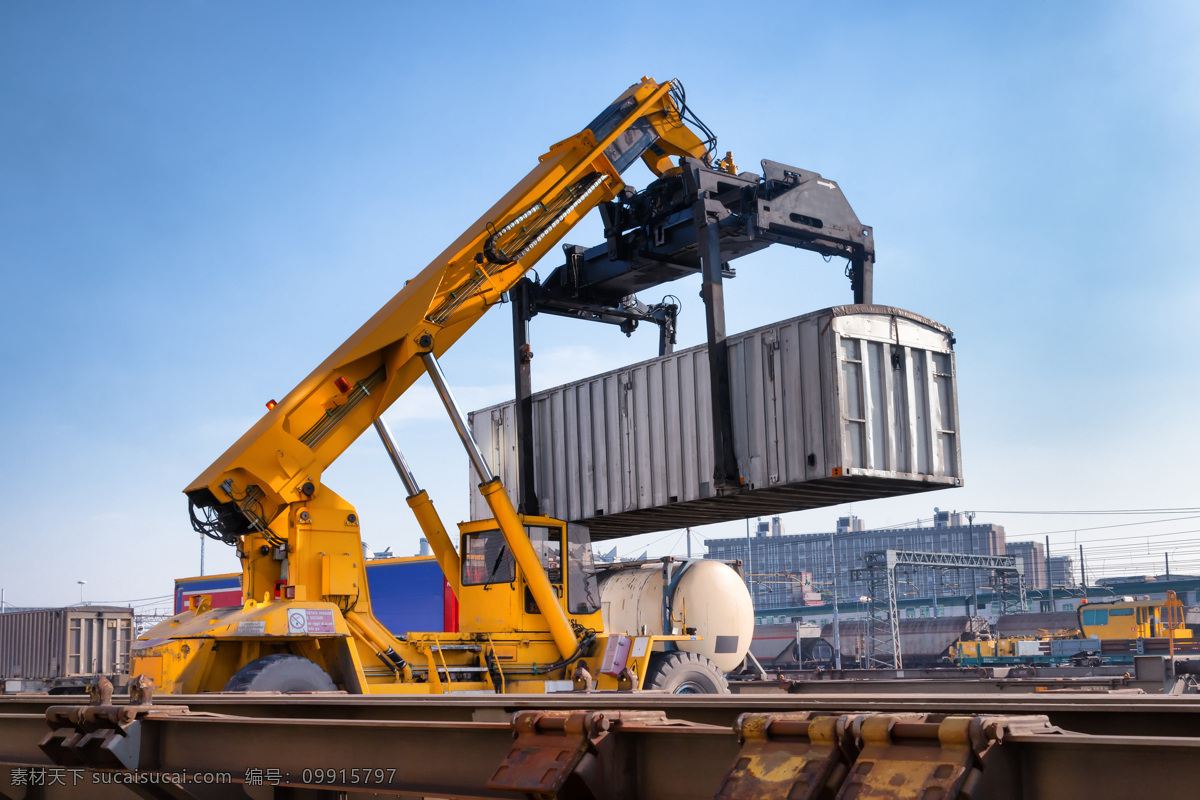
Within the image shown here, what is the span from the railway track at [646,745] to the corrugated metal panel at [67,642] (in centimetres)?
2637

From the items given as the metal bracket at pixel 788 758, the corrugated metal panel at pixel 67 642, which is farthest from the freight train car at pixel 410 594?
the metal bracket at pixel 788 758

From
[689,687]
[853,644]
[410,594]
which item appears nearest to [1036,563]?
[853,644]

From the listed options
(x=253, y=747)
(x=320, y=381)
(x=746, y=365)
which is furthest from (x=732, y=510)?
(x=253, y=747)

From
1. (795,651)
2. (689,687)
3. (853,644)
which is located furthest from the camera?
(853,644)

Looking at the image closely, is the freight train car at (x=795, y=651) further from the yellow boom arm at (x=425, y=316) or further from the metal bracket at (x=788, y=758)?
the metal bracket at (x=788, y=758)

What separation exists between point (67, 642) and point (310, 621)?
2246 cm

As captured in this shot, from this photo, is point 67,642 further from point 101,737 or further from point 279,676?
point 101,737

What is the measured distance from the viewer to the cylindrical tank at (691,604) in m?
18.5

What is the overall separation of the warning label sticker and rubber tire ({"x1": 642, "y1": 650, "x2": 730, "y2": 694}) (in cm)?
398

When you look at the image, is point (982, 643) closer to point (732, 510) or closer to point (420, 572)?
point (420, 572)

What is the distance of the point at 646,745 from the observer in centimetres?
379

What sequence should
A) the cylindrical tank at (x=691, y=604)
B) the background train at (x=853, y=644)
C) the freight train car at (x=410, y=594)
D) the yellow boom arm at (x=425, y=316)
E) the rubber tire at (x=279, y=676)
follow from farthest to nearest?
the background train at (x=853, y=644) → the freight train car at (x=410, y=594) → the cylindrical tank at (x=691, y=604) → the yellow boom arm at (x=425, y=316) → the rubber tire at (x=279, y=676)

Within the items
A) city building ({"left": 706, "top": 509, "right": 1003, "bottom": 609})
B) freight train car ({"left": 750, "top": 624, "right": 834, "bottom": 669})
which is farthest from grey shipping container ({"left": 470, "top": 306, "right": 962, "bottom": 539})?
city building ({"left": 706, "top": 509, "right": 1003, "bottom": 609})

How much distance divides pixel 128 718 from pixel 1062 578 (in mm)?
164403
